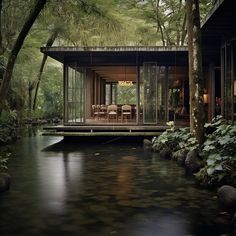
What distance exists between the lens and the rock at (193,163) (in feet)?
35.9

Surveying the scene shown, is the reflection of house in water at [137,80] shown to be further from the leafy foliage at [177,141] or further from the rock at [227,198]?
the rock at [227,198]

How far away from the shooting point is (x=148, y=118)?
2028 cm

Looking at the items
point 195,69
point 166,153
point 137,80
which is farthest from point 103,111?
point 195,69

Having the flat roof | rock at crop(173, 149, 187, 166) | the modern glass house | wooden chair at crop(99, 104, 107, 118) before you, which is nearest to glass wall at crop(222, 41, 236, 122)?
rock at crop(173, 149, 187, 166)

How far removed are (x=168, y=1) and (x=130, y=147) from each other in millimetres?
13270

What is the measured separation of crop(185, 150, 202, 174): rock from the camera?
10930 mm

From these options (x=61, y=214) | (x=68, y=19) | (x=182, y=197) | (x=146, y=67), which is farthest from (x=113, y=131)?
(x=61, y=214)

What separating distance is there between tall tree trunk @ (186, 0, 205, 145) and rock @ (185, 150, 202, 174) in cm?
59

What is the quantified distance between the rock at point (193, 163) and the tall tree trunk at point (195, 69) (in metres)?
0.59

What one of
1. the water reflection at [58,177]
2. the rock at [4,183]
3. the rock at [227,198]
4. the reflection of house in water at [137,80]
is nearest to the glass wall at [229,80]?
the reflection of house in water at [137,80]

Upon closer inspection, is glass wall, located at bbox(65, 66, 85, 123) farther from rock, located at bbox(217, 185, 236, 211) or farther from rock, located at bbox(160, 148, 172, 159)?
rock, located at bbox(217, 185, 236, 211)

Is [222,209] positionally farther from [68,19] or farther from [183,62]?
[183,62]

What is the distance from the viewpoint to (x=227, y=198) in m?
7.10

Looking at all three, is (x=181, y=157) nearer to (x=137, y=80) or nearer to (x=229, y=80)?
(x=229, y=80)
